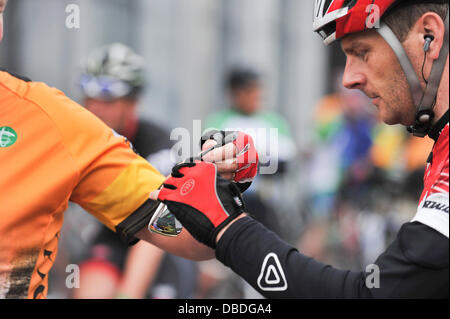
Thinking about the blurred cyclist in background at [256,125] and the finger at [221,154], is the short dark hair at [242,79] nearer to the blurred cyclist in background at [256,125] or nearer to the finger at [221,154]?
the blurred cyclist in background at [256,125]

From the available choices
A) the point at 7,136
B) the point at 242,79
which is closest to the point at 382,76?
the point at 7,136

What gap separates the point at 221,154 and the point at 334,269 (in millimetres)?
603

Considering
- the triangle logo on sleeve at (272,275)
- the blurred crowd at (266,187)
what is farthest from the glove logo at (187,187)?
the blurred crowd at (266,187)

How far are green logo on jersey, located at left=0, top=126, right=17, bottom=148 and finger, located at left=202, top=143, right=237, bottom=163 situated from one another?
2.23 ft

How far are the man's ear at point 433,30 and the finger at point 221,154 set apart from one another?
75cm

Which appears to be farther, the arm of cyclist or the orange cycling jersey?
the orange cycling jersey

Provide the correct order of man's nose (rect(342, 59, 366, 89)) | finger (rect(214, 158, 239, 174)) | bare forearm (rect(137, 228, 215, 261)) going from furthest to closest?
bare forearm (rect(137, 228, 215, 261)), finger (rect(214, 158, 239, 174)), man's nose (rect(342, 59, 366, 89))

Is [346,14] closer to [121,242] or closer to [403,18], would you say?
[403,18]

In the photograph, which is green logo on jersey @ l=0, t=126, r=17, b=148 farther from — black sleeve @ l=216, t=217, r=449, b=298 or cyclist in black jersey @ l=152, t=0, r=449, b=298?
black sleeve @ l=216, t=217, r=449, b=298

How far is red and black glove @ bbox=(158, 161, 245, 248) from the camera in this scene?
2.26m

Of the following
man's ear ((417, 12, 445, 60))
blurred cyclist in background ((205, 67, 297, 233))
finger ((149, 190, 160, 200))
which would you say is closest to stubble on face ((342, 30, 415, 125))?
man's ear ((417, 12, 445, 60))

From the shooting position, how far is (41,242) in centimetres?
247

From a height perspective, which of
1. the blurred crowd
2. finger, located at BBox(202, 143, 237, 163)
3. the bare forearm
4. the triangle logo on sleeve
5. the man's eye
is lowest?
the blurred crowd

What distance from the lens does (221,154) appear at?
8.17 feet
